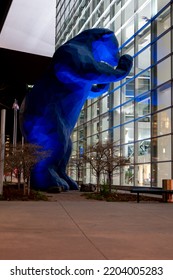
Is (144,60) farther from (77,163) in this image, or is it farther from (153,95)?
(77,163)

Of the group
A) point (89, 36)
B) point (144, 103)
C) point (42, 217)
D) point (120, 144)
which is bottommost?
point (42, 217)

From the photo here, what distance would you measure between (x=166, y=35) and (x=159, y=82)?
9.40ft

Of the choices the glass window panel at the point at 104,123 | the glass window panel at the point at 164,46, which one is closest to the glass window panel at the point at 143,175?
the glass window panel at the point at 164,46

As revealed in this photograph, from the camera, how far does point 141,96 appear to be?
92.0ft

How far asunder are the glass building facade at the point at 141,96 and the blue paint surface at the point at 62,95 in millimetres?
3946

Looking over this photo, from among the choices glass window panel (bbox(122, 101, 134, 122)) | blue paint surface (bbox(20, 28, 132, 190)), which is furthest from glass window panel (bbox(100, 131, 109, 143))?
blue paint surface (bbox(20, 28, 132, 190))

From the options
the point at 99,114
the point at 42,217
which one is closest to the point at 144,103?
the point at 99,114

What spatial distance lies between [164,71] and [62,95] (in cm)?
685

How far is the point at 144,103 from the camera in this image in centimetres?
2750

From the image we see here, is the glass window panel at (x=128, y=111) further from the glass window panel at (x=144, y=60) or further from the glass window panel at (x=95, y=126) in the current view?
the glass window panel at (x=95, y=126)

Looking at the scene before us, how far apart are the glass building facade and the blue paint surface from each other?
12.9ft

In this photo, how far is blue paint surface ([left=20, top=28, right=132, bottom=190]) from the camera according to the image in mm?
20984

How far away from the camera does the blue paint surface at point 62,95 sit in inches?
826
